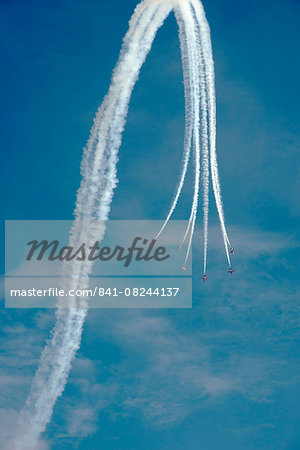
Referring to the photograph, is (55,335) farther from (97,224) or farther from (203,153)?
(203,153)

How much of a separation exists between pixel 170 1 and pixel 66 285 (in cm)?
2252

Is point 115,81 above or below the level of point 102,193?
above

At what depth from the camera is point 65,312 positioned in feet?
144

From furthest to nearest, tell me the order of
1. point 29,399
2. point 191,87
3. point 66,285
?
point 29,399, point 66,285, point 191,87

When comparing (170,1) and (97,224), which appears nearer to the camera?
(170,1)

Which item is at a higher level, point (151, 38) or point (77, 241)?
point (151, 38)

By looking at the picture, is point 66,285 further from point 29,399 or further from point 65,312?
point 29,399

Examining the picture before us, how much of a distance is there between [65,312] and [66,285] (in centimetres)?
274

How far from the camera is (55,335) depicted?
147 ft

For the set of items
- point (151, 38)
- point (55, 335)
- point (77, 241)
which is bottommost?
point (55, 335)

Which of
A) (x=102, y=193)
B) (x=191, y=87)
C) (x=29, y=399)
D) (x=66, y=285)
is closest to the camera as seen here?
(x=191, y=87)

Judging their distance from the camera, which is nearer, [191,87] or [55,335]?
[191,87]

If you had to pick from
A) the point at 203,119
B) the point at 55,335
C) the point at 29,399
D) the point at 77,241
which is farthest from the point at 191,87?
the point at 29,399

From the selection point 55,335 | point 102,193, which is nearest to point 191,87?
point 102,193
